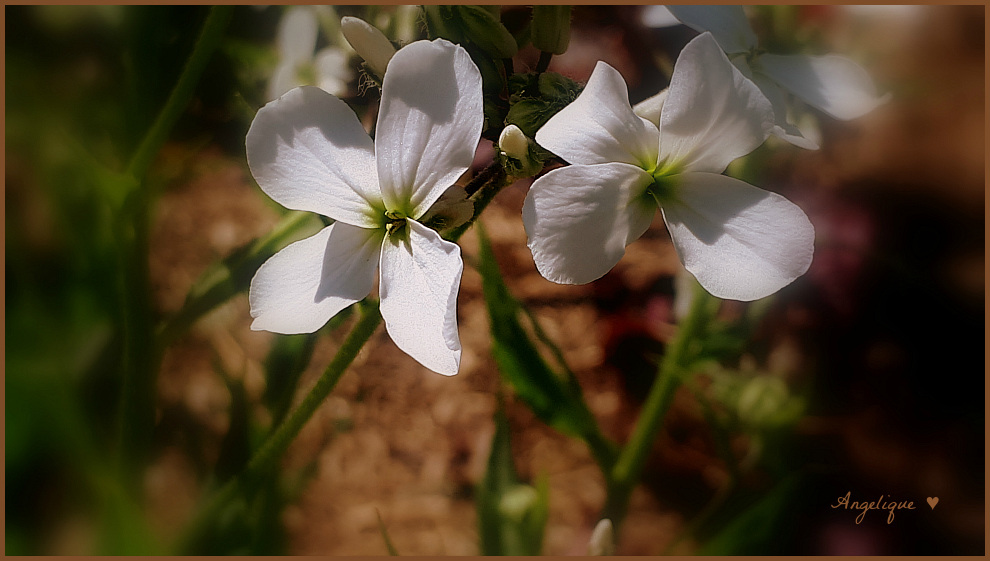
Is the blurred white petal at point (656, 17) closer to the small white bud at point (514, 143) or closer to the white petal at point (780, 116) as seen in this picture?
the white petal at point (780, 116)

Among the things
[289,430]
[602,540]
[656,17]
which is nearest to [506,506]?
[602,540]

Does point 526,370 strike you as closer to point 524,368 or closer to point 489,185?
point 524,368

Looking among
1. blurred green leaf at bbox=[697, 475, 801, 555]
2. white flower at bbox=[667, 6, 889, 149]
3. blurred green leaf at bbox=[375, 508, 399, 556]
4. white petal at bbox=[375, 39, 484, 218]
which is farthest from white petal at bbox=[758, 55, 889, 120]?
blurred green leaf at bbox=[375, 508, 399, 556]

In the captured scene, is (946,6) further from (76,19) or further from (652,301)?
(76,19)

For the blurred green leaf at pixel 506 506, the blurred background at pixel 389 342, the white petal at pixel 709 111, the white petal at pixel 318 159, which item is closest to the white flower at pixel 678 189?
the white petal at pixel 709 111

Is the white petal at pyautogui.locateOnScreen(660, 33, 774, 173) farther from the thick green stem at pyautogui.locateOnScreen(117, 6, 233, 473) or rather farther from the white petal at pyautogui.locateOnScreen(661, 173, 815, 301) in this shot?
the thick green stem at pyautogui.locateOnScreen(117, 6, 233, 473)

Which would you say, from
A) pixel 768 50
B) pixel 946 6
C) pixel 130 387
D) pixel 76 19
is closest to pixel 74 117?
pixel 76 19
